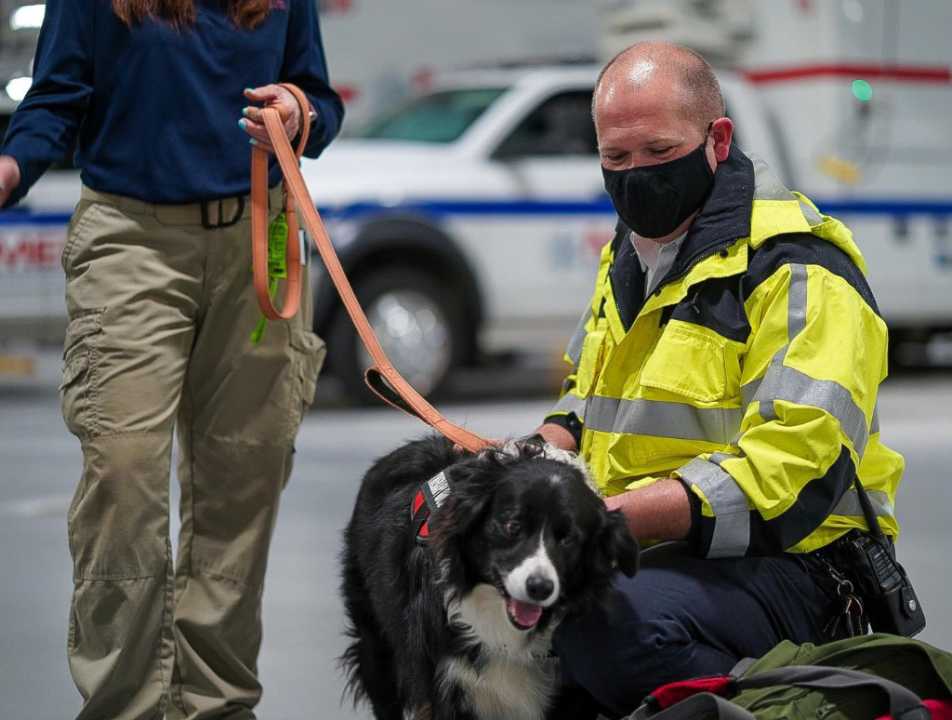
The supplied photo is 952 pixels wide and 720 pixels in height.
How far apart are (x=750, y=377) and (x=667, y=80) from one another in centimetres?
59

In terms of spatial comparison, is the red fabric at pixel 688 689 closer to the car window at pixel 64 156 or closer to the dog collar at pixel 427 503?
the dog collar at pixel 427 503

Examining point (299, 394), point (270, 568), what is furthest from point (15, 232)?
point (299, 394)

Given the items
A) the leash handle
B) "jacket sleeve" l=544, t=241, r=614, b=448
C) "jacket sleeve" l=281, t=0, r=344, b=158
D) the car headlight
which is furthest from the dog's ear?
the car headlight

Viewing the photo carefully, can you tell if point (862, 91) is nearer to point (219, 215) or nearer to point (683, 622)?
point (219, 215)

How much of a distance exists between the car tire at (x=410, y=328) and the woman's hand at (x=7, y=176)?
5555 mm

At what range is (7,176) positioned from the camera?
10.6 ft

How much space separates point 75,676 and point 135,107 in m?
1.24

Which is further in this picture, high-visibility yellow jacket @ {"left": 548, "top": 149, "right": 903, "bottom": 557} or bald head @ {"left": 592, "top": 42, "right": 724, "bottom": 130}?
bald head @ {"left": 592, "top": 42, "right": 724, "bottom": 130}

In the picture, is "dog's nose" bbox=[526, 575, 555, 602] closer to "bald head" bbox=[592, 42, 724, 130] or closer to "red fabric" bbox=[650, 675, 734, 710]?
"red fabric" bbox=[650, 675, 734, 710]

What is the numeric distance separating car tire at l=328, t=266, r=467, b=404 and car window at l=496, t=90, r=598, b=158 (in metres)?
0.97

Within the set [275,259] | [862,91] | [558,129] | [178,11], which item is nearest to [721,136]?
[275,259]

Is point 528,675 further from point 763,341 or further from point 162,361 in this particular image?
point 162,361

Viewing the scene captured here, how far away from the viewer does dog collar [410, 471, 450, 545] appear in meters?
3.00

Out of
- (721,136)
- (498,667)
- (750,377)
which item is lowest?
(498,667)
